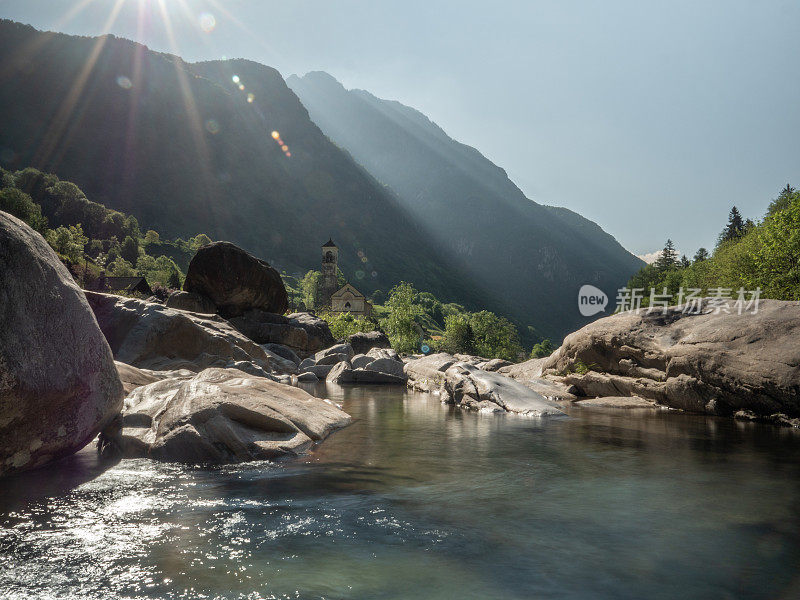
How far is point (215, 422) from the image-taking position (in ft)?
29.0

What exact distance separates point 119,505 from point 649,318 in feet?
68.5

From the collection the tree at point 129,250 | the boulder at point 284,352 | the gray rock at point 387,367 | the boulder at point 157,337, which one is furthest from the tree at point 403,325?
the tree at point 129,250

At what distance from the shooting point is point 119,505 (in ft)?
20.2

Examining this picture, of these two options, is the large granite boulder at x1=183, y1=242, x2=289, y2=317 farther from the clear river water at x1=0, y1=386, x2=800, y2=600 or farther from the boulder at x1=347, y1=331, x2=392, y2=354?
the clear river water at x1=0, y1=386, x2=800, y2=600

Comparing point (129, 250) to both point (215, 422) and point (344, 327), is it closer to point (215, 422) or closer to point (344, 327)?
point (344, 327)

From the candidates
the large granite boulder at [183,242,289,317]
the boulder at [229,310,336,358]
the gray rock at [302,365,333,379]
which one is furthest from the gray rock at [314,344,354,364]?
the large granite boulder at [183,242,289,317]

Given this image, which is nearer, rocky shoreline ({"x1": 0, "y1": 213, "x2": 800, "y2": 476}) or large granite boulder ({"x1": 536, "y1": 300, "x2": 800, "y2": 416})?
rocky shoreline ({"x1": 0, "y1": 213, "x2": 800, "y2": 476})

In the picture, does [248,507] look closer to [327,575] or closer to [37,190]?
[327,575]

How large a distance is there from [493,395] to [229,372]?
31.8 ft

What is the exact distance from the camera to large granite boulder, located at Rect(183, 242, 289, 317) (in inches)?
1405

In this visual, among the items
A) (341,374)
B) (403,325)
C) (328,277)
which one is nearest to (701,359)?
(341,374)

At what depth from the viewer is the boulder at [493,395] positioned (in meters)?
16.6

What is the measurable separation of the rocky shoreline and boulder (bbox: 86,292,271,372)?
0.18ft

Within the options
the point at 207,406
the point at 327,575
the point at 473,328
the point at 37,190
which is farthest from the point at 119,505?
the point at 37,190
